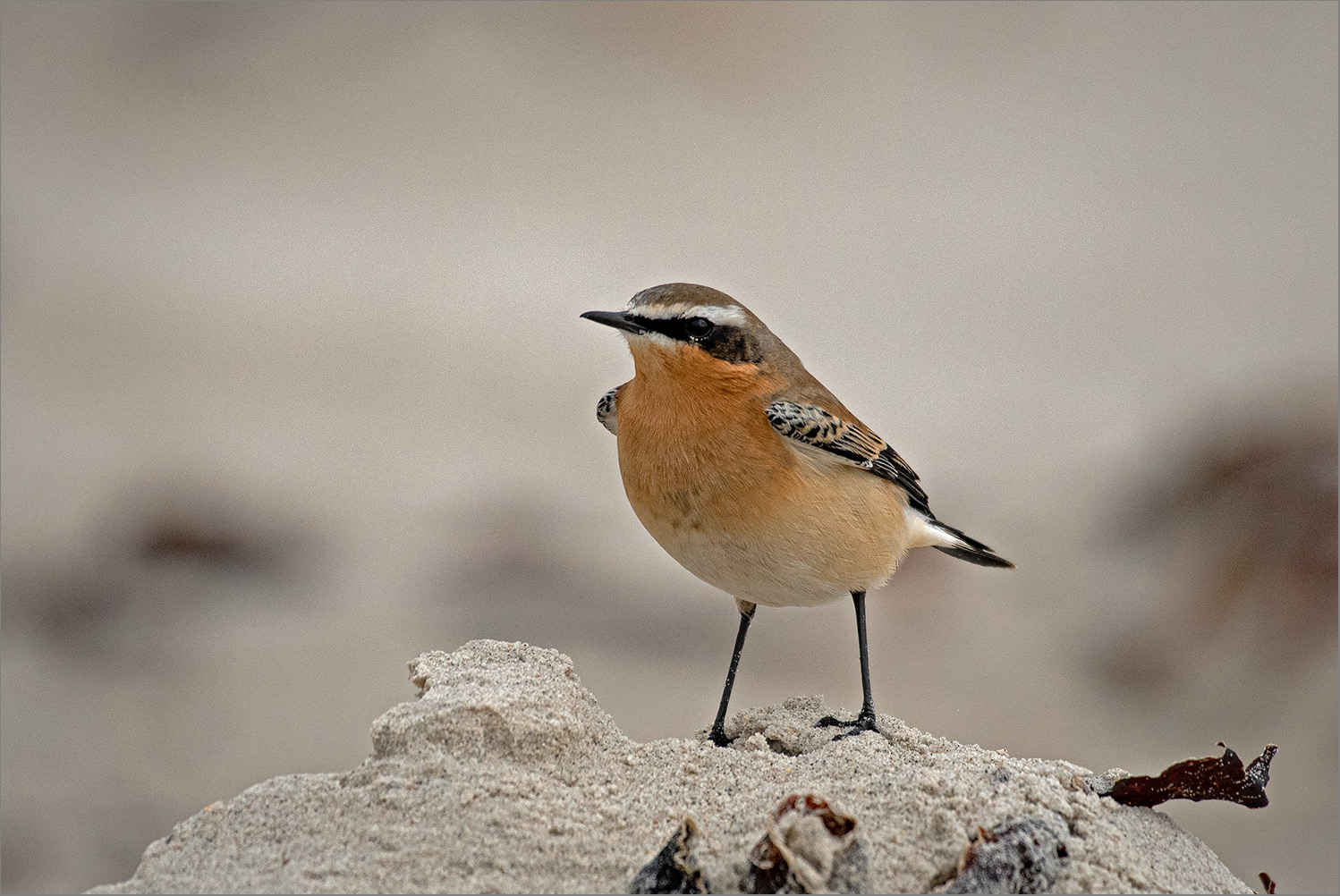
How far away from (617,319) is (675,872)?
5.53 feet

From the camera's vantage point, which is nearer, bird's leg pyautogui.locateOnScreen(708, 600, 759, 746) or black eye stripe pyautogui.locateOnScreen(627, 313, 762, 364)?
black eye stripe pyautogui.locateOnScreen(627, 313, 762, 364)

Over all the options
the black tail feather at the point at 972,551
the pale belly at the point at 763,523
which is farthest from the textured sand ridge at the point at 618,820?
the black tail feather at the point at 972,551

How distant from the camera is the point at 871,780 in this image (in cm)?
261

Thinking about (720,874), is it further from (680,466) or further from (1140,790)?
(680,466)

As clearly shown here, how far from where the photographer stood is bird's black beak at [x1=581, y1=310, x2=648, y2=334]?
325 centimetres

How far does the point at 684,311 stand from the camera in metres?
3.36

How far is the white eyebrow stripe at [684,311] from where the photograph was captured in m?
3.35

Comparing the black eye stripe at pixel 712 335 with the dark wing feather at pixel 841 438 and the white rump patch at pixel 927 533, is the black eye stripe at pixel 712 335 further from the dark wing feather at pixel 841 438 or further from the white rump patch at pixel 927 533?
the white rump patch at pixel 927 533

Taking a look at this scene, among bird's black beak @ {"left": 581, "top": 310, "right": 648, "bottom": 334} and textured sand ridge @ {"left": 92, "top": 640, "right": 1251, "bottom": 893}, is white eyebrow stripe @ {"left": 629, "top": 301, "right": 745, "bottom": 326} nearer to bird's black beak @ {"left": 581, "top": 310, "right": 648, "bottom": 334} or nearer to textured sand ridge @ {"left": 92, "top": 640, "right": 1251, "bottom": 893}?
bird's black beak @ {"left": 581, "top": 310, "right": 648, "bottom": 334}

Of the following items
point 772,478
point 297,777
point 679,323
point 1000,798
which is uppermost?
point 679,323

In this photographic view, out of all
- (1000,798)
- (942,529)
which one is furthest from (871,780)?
(942,529)

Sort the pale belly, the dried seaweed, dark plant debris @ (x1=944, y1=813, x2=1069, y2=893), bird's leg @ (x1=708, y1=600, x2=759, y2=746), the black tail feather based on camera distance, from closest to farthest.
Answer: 1. the dried seaweed
2. dark plant debris @ (x1=944, y1=813, x2=1069, y2=893)
3. the pale belly
4. bird's leg @ (x1=708, y1=600, x2=759, y2=746)
5. the black tail feather

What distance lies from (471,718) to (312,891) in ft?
2.01

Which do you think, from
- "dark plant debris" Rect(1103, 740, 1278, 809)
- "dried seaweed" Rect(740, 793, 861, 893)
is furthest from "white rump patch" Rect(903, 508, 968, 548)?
"dried seaweed" Rect(740, 793, 861, 893)
